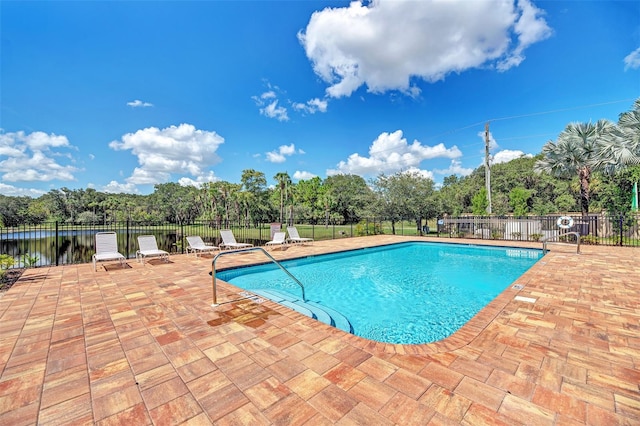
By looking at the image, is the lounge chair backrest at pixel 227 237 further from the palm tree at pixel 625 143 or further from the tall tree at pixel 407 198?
the palm tree at pixel 625 143

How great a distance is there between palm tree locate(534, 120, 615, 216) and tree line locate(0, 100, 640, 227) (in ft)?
0.12

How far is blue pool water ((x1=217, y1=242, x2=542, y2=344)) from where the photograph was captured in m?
4.33

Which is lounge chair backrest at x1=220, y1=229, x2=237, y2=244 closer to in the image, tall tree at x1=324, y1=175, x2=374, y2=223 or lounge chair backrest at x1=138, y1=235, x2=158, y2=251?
lounge chair backrest at x1=138, y1=235, x2=158, y2=251

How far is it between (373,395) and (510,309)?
9.35 feet

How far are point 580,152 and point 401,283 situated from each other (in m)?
12.6

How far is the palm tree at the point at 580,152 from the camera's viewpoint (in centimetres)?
1220

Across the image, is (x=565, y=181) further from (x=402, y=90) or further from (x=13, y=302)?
(x=13, y=302)

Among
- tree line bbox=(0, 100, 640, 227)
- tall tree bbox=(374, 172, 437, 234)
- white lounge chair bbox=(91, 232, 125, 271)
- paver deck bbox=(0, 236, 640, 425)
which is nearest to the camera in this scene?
paver deck bbox=(0, 236, 640, 425)

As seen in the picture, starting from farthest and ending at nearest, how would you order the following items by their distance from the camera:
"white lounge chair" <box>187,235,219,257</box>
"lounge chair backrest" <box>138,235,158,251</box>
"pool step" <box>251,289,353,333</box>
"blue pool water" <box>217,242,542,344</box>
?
1. "white lounge chair" <box>187,235,219,257</box>
2. "lounge chair backrest" <box>138,235,158,251</box>
3. "blue pool water" <box>217,242,542,344</box>
4. "pool step" <box>251,289,353,333</box>

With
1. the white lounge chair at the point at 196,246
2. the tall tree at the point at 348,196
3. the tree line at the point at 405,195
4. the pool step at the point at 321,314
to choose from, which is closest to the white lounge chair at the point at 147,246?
the white lounge chair at the point at 196,246

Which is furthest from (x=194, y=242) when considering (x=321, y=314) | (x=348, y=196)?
(x=348, y=196)

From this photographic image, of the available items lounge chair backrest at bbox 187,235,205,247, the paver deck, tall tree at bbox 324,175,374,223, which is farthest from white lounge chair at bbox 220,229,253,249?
tall tree at bbox 324,175,374,223

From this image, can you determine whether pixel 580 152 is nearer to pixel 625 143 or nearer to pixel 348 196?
pixel 625 143

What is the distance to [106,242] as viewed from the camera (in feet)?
22.7
